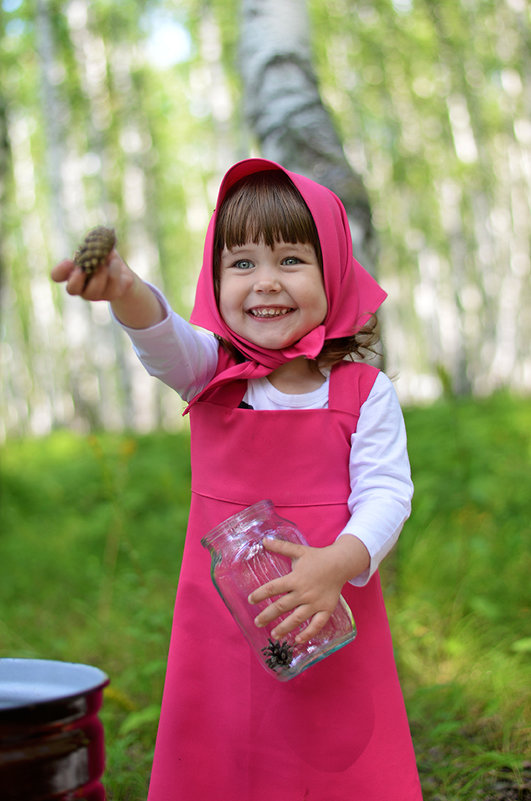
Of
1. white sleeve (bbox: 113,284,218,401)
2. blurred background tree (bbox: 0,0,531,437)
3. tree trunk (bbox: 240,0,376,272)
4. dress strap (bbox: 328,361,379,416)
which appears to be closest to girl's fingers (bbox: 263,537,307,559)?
dress strap (bbox: 328,361,379,416)

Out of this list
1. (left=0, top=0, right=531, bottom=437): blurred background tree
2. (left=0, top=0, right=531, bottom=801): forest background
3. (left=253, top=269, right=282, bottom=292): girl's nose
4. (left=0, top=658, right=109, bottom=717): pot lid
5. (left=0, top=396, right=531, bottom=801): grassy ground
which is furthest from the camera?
(left=0, top=0, right=531, bottom=437): blurred background tree

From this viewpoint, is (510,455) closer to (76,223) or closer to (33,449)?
(33,449)

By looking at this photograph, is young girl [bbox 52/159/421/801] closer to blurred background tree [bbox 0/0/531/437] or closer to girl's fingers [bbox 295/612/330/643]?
girl's fingers [bbox 295/612/330/643]

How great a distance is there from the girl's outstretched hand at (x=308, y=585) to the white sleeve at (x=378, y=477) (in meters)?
0.06

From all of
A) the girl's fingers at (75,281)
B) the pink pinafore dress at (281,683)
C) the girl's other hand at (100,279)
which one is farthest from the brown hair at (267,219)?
the girl's fingers at (75,281)

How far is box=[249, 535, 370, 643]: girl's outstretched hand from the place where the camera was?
4.62 ft

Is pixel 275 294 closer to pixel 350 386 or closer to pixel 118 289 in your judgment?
pixel 350 386

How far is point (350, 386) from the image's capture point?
5.65 ft

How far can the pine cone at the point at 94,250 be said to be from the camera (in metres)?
1.37

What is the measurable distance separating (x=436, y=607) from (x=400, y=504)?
204 cm

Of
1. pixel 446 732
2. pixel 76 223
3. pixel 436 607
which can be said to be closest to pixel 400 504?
pixel 446 732

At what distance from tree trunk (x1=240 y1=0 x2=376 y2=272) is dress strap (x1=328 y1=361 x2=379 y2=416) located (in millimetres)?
1454

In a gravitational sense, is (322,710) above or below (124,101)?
below

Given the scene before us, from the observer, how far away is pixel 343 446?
1695mm
